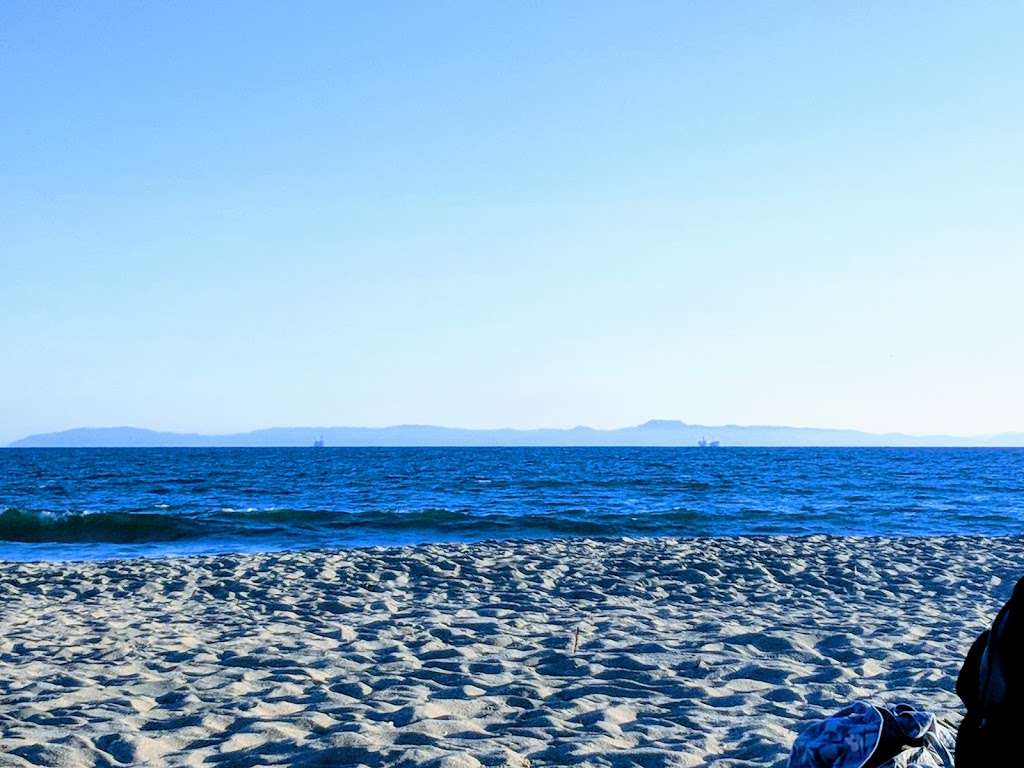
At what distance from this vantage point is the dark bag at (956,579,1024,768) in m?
1.82

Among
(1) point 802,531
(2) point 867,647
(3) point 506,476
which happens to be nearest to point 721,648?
(2) point 867,647

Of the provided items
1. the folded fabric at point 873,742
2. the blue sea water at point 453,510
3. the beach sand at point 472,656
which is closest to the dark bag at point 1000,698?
the folded fabric at point 873,742

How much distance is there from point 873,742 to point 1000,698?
134cm

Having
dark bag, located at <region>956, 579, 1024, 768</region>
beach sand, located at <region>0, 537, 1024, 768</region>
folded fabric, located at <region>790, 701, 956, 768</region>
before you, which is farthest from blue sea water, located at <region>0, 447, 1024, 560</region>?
dark bag, located at <region>956, 579, 1024, 768</region>

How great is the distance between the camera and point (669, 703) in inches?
215

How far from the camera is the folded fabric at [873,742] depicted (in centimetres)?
305

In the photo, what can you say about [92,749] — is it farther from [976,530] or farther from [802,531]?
[976,530]

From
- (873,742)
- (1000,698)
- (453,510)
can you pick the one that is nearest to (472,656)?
(873,742)

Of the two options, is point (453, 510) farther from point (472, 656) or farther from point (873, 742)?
point (873, 742)

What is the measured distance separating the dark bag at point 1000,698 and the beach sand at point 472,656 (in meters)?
2.74

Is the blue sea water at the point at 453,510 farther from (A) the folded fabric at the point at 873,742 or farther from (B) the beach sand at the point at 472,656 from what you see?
(A) the folded fabric at the point at 873,742

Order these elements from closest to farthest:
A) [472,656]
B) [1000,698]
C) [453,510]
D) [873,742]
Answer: [1000,698] → [873,742] → [472,656] → [453,510]

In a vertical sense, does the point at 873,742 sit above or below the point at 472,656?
above

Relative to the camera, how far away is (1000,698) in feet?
6.01
